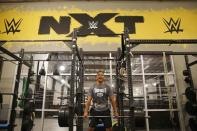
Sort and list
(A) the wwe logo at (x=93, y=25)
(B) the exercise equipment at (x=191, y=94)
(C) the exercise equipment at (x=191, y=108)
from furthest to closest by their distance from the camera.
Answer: (A) the wwe logo at (x=93, y=25) < (B) the exercise equipment at (x=191, y=94) < (C) the exercise equipment at (x=191, y=108)

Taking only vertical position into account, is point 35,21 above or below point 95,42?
above

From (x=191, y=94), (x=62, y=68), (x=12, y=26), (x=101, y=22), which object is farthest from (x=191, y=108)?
(x=12, y=26)

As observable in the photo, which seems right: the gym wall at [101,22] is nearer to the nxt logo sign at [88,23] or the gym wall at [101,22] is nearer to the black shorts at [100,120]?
the nxt logo sign at [88,23]

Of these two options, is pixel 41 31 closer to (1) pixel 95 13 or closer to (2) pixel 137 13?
(1) pixel 95 13

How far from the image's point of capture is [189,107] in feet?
17.4

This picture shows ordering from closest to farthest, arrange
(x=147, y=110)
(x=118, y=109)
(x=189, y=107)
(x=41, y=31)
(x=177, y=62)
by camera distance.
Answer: (x=118, y=109), (x=189, y=107), (x=147, y=110), (x=177, y=62), (x=41, y=31)

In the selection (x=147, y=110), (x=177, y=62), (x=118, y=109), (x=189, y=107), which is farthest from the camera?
(x=177, y=62)

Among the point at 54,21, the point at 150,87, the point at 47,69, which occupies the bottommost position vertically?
the point at 150,87

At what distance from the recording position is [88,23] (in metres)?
6.59

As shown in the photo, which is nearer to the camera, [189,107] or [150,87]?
[189,107]

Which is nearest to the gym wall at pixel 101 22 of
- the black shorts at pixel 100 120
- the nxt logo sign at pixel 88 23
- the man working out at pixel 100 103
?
the nxt logo sign at pixel 88 23

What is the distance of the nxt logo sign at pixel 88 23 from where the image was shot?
21.3 ft

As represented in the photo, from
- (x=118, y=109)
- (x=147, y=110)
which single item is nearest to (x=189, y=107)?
(x=147, y=110)

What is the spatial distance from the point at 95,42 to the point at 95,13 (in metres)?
1.05
